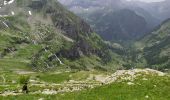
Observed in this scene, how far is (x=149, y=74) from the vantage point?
55.9m

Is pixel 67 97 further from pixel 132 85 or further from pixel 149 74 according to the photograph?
pixel 149 74

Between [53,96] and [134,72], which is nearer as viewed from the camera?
[53,96]

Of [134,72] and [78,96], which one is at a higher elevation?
[134,72]

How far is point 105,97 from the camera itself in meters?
42.8

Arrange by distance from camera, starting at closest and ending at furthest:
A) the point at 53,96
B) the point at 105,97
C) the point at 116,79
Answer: the point at 105,97 < the point at 53,96 < the point at 116,79

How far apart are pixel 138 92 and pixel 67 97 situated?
8.55 metres

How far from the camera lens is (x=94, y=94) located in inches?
1758

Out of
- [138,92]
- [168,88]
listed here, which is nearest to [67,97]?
[138,92]

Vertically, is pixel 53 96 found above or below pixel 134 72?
Answer: below

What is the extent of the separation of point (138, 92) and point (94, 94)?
5.29m

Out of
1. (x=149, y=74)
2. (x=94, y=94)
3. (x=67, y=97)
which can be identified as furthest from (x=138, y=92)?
(x=149, y=74)

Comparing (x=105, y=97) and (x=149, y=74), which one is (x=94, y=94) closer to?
(x=105, y=97)

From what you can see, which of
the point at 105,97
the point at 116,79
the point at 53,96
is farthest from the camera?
the point at 116,79

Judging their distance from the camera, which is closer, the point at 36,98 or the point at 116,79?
the point at 36,98
